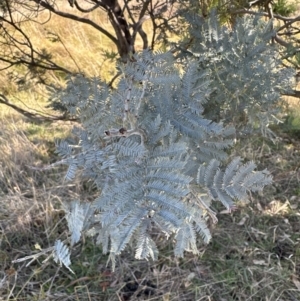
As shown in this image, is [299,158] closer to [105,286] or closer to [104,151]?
[105,286]

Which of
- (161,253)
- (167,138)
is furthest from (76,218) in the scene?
(161,253)

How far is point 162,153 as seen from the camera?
0.81 meters

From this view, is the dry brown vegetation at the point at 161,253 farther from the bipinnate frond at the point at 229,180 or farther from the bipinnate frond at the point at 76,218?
the bipinnate frond at the point at 229,180

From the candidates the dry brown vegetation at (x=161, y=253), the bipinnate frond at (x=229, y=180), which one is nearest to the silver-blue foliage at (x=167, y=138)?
the bipinnate frond at (x=229, y=180)

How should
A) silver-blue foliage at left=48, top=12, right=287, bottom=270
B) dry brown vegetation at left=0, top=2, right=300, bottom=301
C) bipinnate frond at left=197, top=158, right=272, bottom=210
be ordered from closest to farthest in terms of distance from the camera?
silver-blue foliage at left=48, top=12, right=287, bottom=270
bipinnate frond at left=197, top=158, right=272, bottom=210
dry brown vegetation at left=0, top=2, right=300, bottom=301

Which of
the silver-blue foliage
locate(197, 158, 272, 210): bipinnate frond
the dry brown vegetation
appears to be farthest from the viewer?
the dry brown vegetation

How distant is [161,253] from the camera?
57.8 inches


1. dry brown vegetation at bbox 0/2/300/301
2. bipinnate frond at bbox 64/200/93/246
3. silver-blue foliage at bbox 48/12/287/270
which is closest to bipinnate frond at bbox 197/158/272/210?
silver-blue foliage at bbox 48/12/287/270

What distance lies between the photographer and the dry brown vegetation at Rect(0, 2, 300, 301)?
1356 millimetres

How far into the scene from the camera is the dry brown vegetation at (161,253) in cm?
136

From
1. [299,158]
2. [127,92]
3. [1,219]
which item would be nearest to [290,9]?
[299,158]

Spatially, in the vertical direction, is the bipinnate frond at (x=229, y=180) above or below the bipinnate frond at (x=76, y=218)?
below

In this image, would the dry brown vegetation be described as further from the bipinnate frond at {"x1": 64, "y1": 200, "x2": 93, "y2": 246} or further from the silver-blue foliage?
the silver-blue foliage

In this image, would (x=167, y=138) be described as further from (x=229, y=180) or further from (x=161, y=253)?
(x=161, y=253)
